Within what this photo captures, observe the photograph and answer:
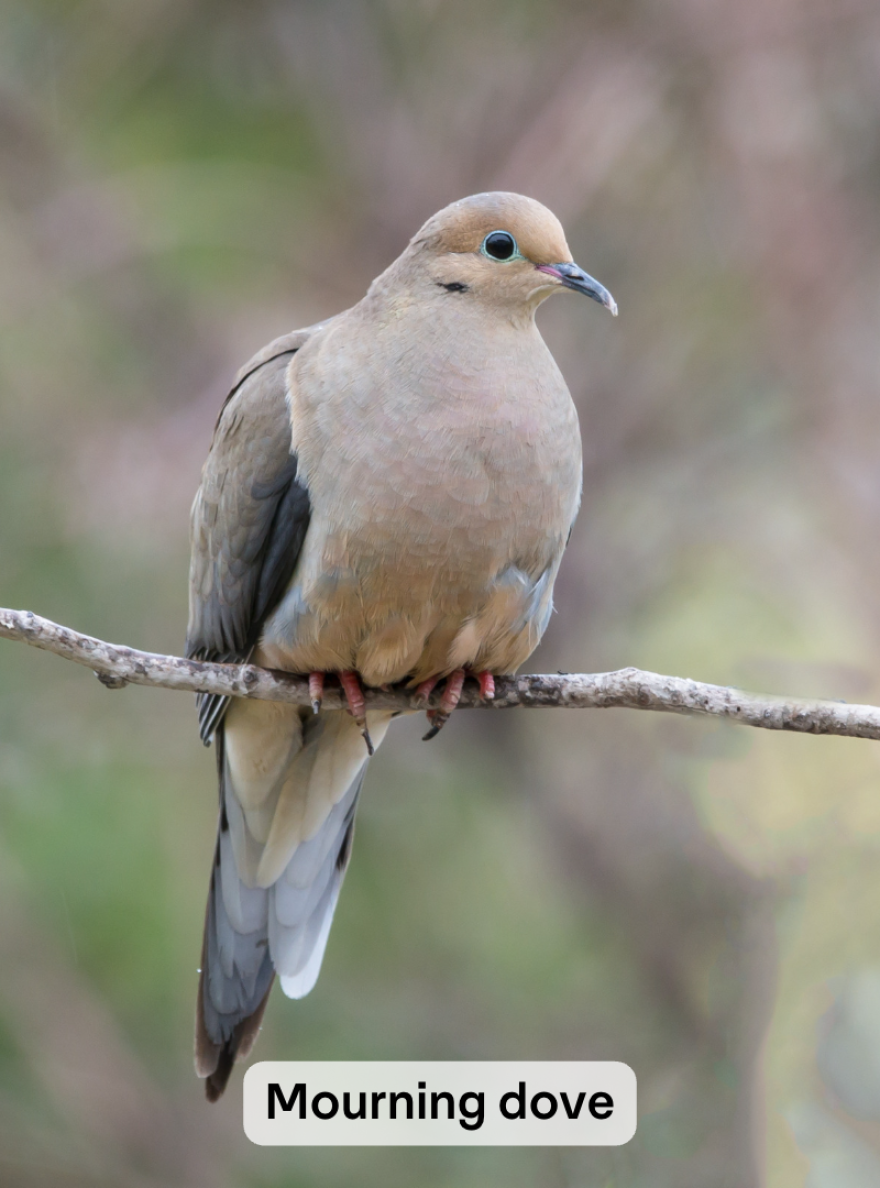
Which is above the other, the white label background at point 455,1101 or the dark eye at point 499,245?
the dark eye at point 499,245

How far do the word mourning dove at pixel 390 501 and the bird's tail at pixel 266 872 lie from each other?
10mm

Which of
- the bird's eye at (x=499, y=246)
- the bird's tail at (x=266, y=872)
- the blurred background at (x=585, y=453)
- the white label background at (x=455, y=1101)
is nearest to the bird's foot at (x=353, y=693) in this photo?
the bird's tail at (x=266, y=872)

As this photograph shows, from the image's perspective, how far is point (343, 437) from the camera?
2.84m

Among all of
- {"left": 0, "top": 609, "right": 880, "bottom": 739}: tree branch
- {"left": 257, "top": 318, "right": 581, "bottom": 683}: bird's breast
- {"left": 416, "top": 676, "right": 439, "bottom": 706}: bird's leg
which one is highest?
{"left": 257, "top": 318, "right": 581, "bottom": 683}: bird's breast

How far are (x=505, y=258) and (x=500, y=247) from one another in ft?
0.09

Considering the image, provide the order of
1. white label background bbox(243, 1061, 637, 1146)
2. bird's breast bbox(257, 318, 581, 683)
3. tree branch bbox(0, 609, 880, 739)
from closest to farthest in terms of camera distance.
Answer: tree branch bbox(0, 609, 880, 739) < bird's breast bbox(257, 318, 581, 683) < white label background bbox(243, 1061, 637, 1146)

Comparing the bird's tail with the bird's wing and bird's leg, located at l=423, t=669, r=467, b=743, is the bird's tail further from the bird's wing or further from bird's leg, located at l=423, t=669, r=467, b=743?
bird's leg, located at l=423, t=669, r=467, b=743

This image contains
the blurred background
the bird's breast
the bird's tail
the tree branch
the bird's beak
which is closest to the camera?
the tree branch

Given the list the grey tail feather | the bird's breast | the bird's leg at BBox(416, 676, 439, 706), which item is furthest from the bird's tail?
the bird's breast

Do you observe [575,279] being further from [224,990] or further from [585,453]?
[585,453]

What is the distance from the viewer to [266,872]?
3.59 metres

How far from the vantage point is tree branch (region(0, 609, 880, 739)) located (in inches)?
101

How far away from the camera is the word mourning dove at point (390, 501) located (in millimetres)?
2771

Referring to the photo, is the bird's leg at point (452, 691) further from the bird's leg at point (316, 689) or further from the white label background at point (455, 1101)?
the white label background at point (455, 1101)
